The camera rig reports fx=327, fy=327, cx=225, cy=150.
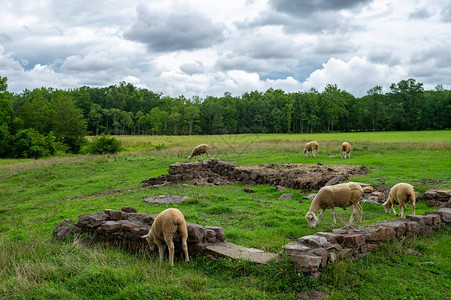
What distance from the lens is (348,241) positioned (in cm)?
859

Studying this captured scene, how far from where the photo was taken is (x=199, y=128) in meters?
129

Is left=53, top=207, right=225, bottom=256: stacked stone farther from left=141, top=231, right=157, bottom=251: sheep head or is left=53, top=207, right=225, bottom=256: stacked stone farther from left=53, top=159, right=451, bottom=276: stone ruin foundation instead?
left=141, top=231, right=157, bottom=251: sheep head

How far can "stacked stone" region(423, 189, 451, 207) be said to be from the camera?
14.6 m

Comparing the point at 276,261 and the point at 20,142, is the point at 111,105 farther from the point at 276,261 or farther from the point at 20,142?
the point at 276,261

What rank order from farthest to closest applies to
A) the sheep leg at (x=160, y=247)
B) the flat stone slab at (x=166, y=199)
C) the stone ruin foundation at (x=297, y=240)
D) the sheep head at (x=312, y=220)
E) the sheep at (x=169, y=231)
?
the flat stone slab at (x=166, y=199) → the sheep head at (x=312, y=220) → the sheep leg at (x=160, y=247) → the sheep at (x=169, y=231) → the stone ruin foundation at (x=297, y=240)

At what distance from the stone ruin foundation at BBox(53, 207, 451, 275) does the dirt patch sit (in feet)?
28.1

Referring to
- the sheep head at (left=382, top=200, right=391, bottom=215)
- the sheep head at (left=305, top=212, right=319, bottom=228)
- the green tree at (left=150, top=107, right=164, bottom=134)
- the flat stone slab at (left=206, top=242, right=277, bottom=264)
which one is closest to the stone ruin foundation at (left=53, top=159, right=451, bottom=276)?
the flat stone slab at (left=206, top=242, right=277, bottom=264)

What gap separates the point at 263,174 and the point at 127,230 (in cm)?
1385

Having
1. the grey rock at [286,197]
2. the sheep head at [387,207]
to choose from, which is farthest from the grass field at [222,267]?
the grey rock at [286,197]

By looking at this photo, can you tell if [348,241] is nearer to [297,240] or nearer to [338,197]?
[297,240]

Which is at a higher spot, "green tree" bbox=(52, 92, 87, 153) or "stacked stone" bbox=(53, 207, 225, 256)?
"green tree" bbox=(52, 92, 87, 153)

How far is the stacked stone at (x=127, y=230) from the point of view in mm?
9555

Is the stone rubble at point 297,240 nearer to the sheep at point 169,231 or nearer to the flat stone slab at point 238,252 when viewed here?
the flat stone slab at point 238,252

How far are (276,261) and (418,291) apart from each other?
3119 millimetres
